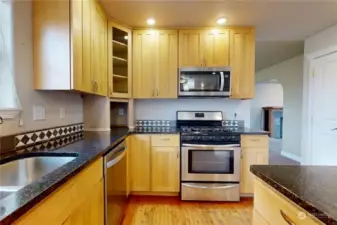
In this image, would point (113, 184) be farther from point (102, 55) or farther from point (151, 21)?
point (151, 21)

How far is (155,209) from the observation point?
2.92 meters

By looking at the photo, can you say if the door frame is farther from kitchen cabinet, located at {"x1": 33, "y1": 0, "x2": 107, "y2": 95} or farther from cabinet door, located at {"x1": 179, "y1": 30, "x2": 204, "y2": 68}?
kitchen cabinet, located at {"x1": 33, "y1": 0, "x2": 107, "y2": 95}

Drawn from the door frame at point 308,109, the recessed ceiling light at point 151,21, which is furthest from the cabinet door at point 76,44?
the door frame at point 308,109

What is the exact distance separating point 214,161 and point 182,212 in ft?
2.42

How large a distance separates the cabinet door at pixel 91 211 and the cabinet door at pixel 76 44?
874 millimetres

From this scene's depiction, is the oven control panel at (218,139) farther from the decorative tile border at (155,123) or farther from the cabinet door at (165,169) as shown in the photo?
the decorative tile border at (155,123)

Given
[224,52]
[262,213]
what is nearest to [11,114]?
[262,213]

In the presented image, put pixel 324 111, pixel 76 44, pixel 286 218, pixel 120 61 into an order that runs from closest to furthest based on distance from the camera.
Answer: pixel 286 218 < pixel 76 44 < pixel 120 61 < pixel 324 111

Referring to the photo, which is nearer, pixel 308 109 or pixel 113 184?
pixel 113 184

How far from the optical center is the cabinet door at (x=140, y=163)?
320 cm

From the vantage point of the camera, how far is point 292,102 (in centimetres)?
573

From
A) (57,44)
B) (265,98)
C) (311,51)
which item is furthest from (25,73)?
(265,98)

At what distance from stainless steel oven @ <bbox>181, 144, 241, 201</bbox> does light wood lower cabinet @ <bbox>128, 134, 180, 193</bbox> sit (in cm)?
17

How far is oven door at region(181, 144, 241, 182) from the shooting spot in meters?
3.09
